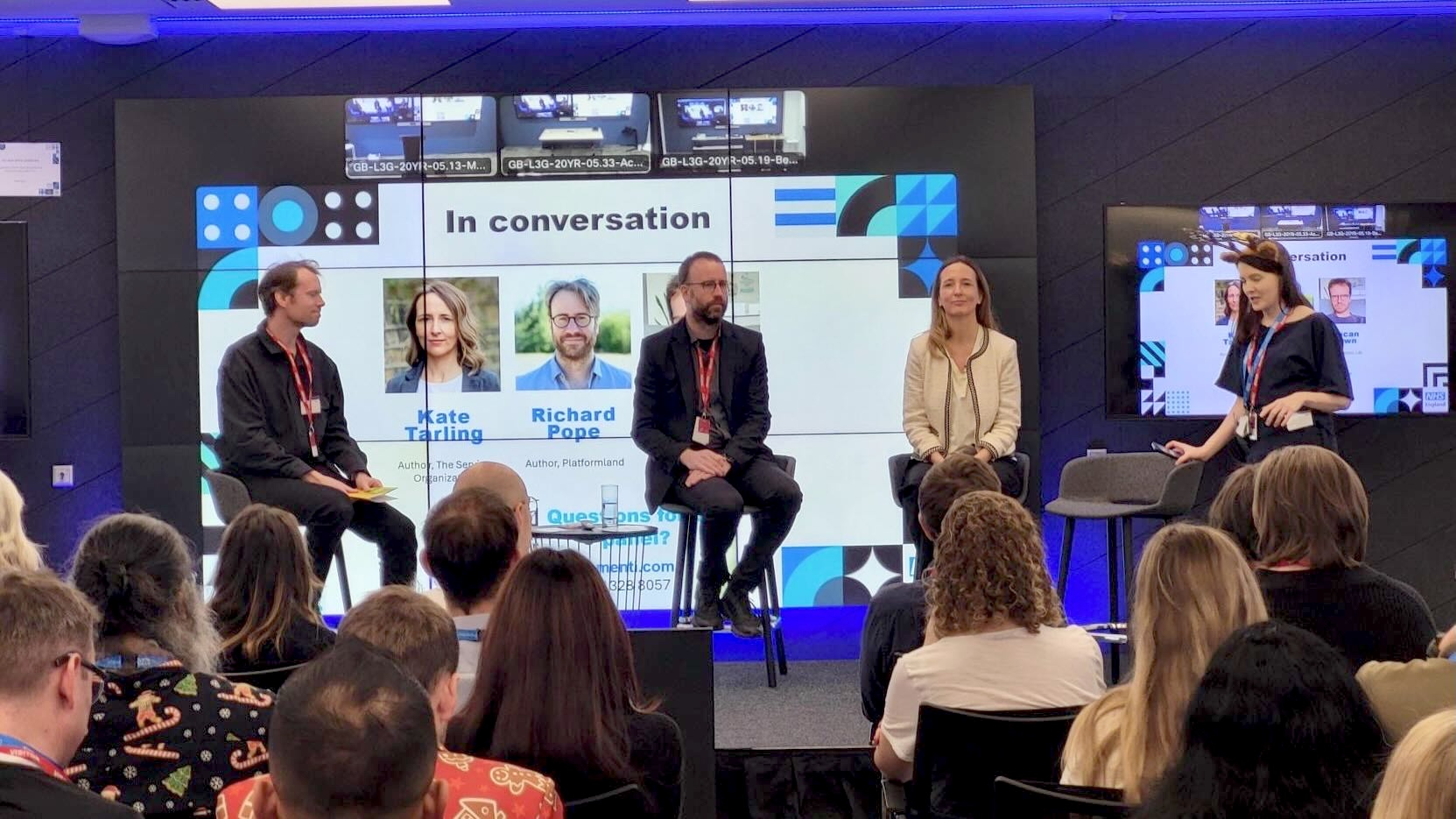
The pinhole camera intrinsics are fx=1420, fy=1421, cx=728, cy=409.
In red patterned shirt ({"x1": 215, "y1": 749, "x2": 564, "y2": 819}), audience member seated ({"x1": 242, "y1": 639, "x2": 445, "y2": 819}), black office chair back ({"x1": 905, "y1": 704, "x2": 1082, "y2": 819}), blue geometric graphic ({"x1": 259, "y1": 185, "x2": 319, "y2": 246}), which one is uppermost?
blue geometric graphic ({"x1": 259, "y1": 185, "x2": 319, "y2": 246})

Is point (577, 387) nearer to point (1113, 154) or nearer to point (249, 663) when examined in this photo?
point (1113, 154)

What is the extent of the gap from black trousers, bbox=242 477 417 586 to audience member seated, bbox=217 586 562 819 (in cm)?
306

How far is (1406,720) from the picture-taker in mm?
2281

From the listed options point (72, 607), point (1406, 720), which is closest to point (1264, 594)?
point (1406, 720)

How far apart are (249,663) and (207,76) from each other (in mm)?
4565

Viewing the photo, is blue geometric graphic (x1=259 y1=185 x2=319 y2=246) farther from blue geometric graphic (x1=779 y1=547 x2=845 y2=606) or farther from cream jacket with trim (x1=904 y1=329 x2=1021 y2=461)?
cream jacket with trim (x1=904 y1=329 x2=1021 y2=461)

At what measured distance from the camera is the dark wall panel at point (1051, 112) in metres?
6.79

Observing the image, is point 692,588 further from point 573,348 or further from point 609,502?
point 573,348

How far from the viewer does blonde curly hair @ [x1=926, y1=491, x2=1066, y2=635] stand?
2.75m

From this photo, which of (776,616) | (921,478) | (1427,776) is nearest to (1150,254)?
(921,478)

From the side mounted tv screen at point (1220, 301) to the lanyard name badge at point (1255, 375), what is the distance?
0.91 meters

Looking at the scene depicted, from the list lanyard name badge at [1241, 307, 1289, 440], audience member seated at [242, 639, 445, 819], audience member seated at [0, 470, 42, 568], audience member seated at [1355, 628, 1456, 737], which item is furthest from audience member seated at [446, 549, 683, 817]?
lanyard name badge at [1241, 307, 1289, 440]

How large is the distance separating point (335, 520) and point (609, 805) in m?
3.36

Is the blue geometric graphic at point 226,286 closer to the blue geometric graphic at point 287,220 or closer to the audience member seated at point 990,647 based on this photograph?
the blue geometric graphic at point 287,220
